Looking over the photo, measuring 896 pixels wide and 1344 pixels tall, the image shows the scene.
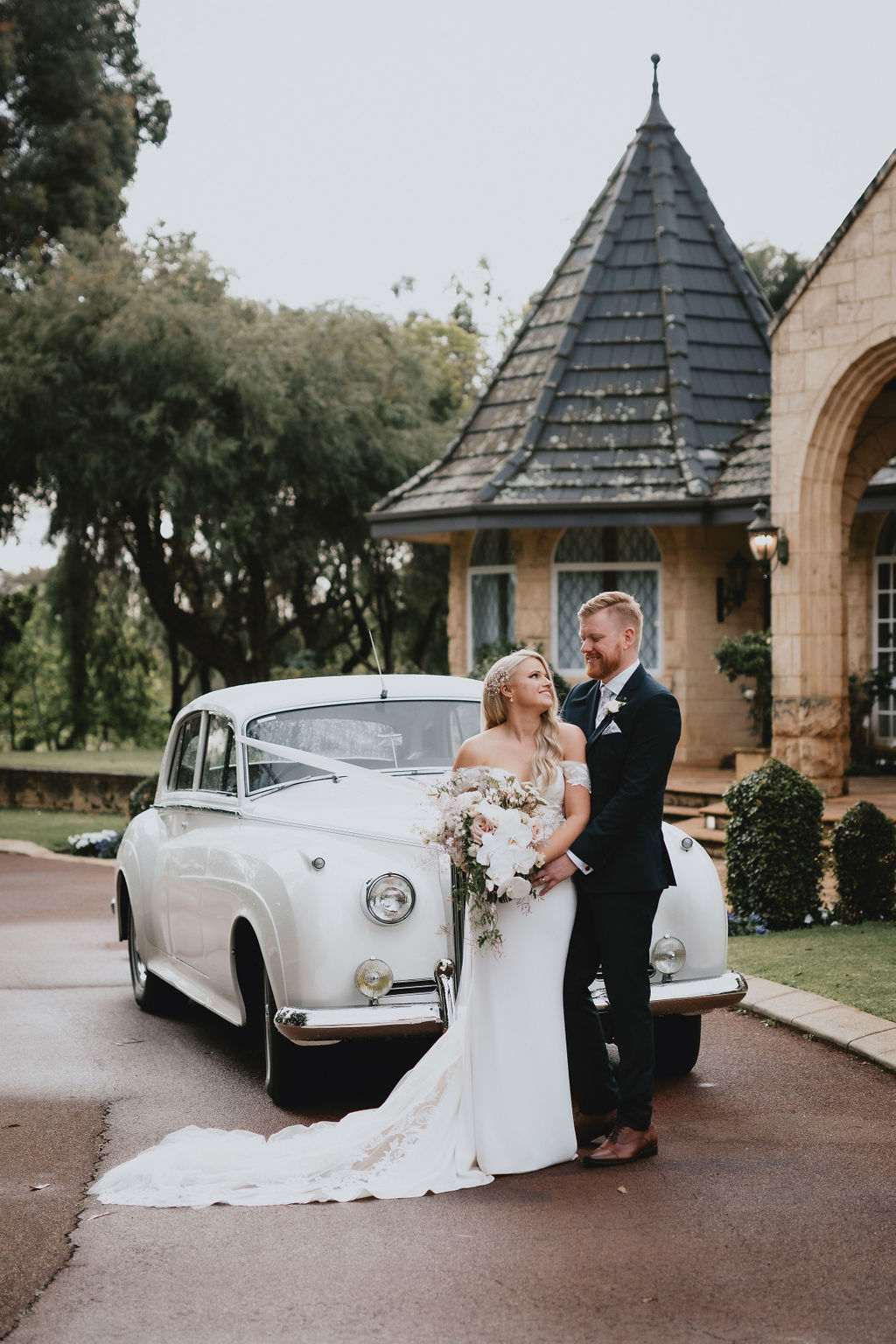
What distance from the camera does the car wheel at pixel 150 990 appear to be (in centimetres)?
817

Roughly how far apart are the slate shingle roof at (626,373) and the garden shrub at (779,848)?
8435mm

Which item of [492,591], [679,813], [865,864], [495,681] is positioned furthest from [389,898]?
[492,591]

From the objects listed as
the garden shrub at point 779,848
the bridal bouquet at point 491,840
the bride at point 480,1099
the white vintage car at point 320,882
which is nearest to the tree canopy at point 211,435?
the garden shrub at point 779,848

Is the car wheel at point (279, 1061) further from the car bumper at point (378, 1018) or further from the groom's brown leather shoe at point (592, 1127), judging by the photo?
the groom's brown leather shoe at point (592, 1127)

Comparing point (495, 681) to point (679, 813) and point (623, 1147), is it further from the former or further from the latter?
point (679, 813)

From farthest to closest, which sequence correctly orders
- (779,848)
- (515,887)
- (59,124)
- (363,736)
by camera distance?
(59,124)
(779,848)
(363,736)
(515,887)

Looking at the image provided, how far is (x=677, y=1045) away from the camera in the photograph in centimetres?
654

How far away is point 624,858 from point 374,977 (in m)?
1.13

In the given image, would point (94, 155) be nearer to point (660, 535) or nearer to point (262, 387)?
point (262, 387)

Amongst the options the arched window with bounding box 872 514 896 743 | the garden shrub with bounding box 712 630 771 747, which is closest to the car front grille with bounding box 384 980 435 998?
the garden shrub with bounding box 712 630 771 747

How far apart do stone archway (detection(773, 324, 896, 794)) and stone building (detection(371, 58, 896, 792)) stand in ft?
0.12

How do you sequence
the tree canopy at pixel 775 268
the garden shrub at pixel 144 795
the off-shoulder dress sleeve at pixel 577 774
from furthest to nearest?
the tree canopy at pixel 775 268 < the garden shrub at pixel 144 795 < the off-shoulder dress sleeve at pixel 577 774

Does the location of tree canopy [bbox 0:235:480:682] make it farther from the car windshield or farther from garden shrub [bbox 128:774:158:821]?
the car windshield

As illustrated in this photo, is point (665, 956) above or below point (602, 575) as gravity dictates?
below
